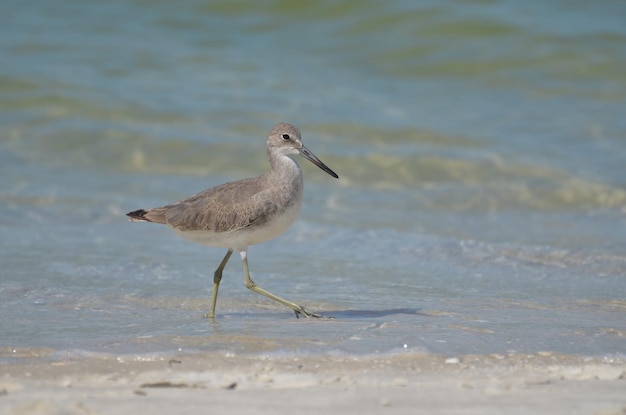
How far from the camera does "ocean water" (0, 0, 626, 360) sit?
615cm

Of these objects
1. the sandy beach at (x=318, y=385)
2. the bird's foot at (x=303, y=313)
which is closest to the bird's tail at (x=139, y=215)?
the bird's foot at (x=303, y=313)

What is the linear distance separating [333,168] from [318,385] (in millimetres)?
7004

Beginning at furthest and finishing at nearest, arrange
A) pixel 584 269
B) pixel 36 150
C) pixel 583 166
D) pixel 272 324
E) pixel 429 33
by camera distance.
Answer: pixel 429 33
pixel 36 150
pixel 583 166
pixel 584 269
pixel 272 324

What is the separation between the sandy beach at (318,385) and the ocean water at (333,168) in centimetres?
27

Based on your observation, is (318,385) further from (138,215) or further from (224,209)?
(138,215)

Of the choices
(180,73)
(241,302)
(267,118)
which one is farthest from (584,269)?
(180,73)

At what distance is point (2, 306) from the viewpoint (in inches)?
254

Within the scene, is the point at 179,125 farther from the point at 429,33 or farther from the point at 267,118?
the point at 429,33

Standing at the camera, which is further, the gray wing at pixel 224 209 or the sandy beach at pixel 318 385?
the gray wing at pixel 224 209

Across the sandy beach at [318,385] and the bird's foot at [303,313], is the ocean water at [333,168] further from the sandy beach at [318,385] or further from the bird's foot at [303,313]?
the sandy beach at [318,385]

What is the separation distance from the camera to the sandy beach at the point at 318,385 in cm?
418

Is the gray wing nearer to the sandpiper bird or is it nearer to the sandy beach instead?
the sandpiper bird

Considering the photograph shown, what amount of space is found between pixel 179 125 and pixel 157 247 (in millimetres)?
4617

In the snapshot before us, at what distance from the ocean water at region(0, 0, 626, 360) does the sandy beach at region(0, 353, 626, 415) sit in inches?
10.8
